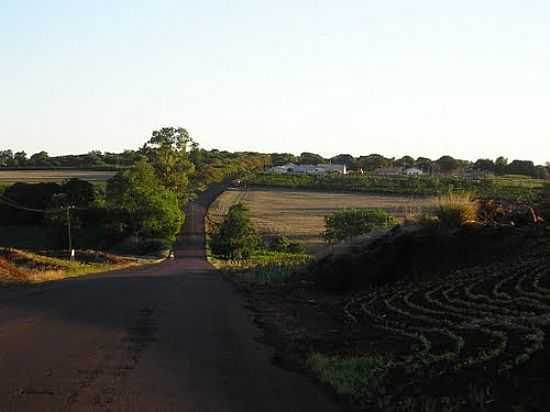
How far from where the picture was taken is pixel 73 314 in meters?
17.2

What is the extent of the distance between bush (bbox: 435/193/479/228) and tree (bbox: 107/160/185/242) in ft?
229

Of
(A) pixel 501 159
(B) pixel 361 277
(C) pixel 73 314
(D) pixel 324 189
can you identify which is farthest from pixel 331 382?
(A) pixel 501 159

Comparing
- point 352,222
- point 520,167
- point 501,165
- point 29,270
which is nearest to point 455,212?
point 29,270

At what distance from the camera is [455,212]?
79.8 feet

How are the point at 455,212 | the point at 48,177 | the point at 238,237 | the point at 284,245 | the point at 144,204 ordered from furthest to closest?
the point at 48,177 < the point at 144,204 < the point at 284,245 < the point at 238,237 < the point at 455,212

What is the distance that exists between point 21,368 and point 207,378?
2.46m

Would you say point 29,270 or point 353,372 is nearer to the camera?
point 353,372

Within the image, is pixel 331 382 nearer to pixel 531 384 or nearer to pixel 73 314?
pixel 531 384

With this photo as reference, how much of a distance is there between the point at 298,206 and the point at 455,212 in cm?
9326

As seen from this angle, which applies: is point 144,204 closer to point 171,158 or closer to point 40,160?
point 171,158

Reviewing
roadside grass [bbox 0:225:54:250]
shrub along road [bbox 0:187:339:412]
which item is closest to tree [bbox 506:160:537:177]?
roadside grass [bbox 0:225:54:250]

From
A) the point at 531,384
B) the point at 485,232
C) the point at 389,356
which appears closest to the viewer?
the point at 531,384

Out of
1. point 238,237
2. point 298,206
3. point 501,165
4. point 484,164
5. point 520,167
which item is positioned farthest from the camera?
point 484,164

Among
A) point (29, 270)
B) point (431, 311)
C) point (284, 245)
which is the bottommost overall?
point (284, 245)
